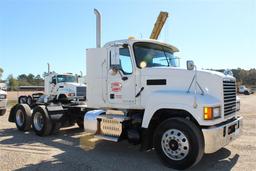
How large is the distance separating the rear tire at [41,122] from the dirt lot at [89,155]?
0.27 metres

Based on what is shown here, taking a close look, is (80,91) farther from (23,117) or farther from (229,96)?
(229,96)

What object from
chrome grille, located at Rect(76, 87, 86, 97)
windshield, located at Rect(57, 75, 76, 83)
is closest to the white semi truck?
chrome grille, located at Rect(76, 87, 86, 97)

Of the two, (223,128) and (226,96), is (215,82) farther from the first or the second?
(223,128)

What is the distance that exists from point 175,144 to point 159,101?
0.97 meters

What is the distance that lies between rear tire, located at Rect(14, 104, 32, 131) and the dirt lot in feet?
3.03

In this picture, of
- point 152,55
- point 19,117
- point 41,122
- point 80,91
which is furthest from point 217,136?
point 80,91

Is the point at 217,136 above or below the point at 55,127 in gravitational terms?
above

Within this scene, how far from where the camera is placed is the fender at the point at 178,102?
5.55 m

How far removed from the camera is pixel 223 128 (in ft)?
18.9

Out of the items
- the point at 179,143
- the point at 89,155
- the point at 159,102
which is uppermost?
the point at 159,102

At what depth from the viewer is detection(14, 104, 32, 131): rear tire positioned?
10039 millimetres

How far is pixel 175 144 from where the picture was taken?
19.2 ft

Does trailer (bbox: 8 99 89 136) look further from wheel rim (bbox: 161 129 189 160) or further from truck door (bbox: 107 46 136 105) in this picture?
wheel rim (bbox: 161 129 189 160)

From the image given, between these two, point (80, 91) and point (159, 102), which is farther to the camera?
point (80, 91)
